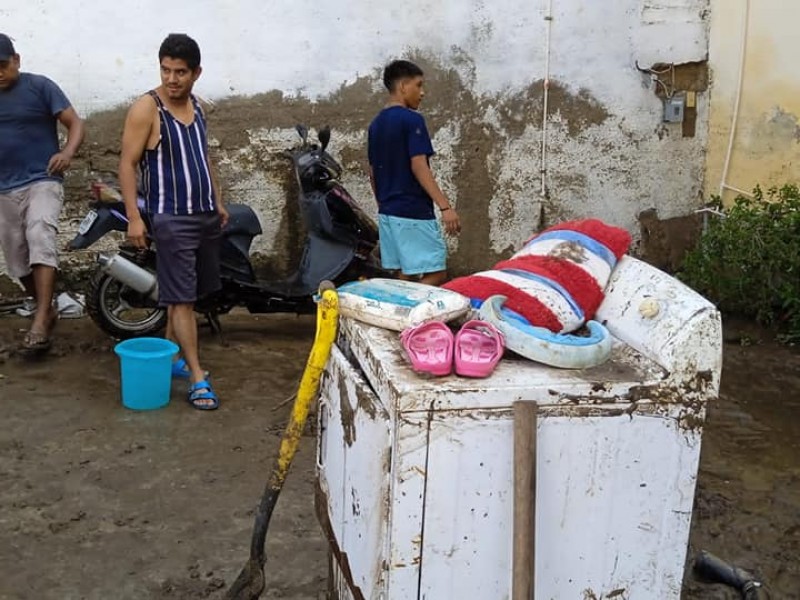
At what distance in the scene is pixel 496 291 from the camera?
276 centimetres

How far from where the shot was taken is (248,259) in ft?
19.5

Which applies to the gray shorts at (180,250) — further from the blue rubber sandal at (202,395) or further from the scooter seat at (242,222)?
the scooter seat at (242,222)

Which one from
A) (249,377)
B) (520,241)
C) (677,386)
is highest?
(677,386)

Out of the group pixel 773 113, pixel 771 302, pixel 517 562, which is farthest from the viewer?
pixel 773 113

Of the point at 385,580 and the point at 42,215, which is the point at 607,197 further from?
the point at 385,580

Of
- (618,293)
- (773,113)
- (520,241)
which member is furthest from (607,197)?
(618,293)

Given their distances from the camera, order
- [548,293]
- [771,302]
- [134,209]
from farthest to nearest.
→ [771,302] → [134,209] → [548,293]

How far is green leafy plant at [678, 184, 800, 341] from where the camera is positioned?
619 cm

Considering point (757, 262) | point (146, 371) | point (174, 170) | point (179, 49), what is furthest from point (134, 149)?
point (757, 262)

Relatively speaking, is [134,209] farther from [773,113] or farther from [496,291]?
[773,113]

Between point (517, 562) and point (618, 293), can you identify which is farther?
point (618, 293)

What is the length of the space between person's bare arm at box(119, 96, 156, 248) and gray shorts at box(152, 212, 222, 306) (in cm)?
9

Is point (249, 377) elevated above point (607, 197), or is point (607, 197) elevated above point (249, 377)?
point (607, 197)

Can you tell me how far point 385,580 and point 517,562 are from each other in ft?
0.99
